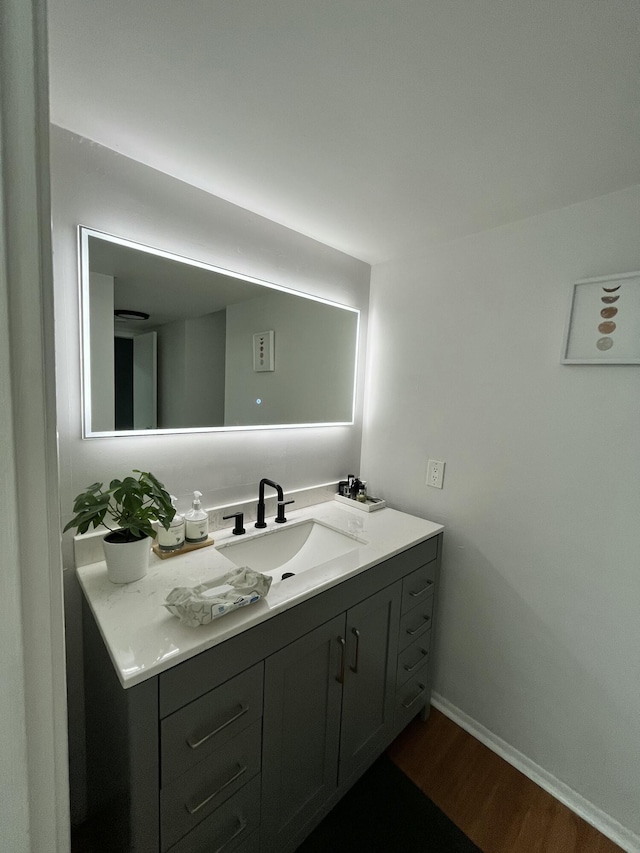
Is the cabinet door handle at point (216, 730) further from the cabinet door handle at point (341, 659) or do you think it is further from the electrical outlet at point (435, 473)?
the electrical outlet at point (435, 473)

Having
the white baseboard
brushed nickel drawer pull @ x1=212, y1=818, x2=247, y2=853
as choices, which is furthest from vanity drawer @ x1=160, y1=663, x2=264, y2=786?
the white baseboard

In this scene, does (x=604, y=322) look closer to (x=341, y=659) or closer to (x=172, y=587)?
(x=341, y=659)

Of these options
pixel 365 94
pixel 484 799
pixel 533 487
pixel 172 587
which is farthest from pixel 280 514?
pixel 365 94

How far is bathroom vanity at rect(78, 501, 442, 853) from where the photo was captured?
80 cm

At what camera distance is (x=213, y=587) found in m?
0.99

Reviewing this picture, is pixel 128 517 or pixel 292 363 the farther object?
pixel 292 363

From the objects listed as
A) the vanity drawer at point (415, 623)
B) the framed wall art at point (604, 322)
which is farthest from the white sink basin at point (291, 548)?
the framed wall art at point (604, 322)

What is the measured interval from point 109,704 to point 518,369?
67.0 inches

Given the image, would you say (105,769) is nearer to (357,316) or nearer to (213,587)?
(213,587)

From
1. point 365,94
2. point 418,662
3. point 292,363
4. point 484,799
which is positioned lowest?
point 484,799

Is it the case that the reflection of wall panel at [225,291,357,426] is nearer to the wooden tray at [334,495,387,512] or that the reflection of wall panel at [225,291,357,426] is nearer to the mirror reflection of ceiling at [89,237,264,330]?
the mirror reflection of ceiling at [89,237,264,330]

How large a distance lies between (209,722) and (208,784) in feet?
0.52

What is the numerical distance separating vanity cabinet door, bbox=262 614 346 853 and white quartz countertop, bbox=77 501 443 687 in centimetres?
15

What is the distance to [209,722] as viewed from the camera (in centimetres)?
87
